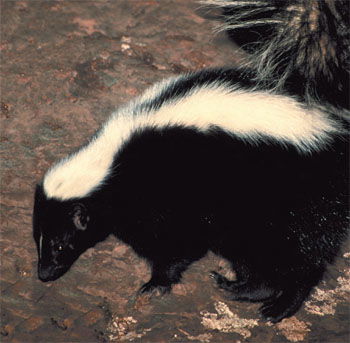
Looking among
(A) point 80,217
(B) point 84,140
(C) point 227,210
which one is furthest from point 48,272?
(B) point 84,140

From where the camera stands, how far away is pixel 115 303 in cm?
418

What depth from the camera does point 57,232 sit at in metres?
4.05

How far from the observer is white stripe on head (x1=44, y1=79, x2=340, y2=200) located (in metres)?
3.90

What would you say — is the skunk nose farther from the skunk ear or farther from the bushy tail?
the bushy tail

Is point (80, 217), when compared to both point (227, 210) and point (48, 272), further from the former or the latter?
point (227, 210)

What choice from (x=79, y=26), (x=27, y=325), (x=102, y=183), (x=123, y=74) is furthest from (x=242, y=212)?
(x=79, y=26)

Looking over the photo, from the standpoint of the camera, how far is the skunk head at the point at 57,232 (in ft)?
13.1

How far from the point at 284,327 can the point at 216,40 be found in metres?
2.53

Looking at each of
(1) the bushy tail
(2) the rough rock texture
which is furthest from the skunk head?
(1) the bushy tail

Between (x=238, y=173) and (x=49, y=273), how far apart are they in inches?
47.9

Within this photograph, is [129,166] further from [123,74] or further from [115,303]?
[123,74]

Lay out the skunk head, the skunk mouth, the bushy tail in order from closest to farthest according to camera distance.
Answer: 1. the bushy tail
2. the skunk head
3. the skunk mouth

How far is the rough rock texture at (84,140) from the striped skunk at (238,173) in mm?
136

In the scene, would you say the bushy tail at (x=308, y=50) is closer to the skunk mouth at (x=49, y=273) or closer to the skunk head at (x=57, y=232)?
the skunk head at (x=57, y=232)
